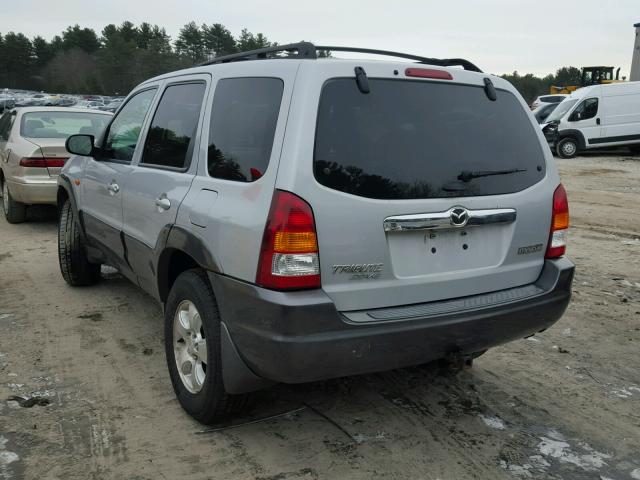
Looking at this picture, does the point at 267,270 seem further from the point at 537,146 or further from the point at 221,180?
the point at 537,146

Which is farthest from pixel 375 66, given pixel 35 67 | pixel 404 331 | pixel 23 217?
pixel 35 67

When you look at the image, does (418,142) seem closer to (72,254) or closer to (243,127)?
(243,127)

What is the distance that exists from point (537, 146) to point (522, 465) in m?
1.67

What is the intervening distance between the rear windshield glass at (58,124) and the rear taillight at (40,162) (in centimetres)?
56

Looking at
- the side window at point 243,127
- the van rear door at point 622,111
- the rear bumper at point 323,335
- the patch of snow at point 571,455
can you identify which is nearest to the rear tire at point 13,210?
the side window at point 243,127

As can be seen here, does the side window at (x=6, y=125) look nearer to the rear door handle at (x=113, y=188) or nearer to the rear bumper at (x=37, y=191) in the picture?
the rear bumper at (x=37, y=191)

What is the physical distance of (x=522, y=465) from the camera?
116 inches

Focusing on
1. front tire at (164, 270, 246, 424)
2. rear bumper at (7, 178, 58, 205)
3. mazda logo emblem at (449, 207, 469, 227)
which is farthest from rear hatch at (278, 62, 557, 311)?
rear bumper at (7, 178, 58, 205)

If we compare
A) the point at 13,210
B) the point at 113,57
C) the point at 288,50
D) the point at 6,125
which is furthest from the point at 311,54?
the point at 113,57

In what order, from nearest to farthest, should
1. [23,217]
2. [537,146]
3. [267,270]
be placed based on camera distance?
[267,270] < [537,146] < [23,217]

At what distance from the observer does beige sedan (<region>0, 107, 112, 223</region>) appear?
8125 mm

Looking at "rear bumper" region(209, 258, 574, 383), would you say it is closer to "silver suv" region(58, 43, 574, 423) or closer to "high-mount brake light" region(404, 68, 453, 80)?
"silver suv" region(58, 43, 574, 423)

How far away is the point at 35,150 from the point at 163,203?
5.50 meters

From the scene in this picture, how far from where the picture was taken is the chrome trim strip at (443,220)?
2750 millimetres
